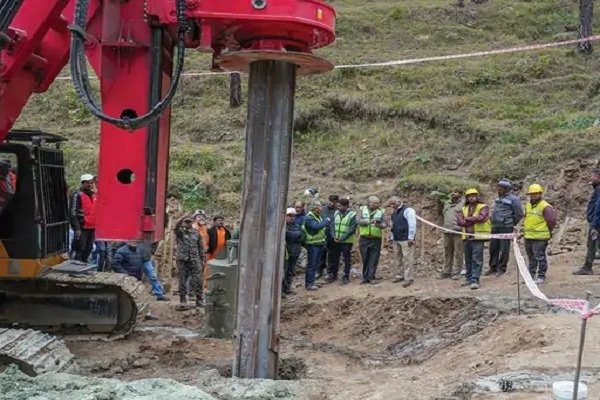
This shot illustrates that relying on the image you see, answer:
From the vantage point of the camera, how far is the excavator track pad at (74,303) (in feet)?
30.6

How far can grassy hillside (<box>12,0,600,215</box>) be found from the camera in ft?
58.6

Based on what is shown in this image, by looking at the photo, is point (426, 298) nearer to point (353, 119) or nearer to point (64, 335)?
point (64, 335)

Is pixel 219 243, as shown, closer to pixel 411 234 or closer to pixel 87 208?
pixel 87 208

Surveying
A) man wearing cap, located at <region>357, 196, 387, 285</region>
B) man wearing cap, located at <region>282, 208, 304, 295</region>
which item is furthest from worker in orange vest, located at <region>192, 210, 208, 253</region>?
man wearing cap, located at <region>357, 196, 387, 285</region>

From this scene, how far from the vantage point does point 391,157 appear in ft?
62.1

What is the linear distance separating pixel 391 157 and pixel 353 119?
2.57 m

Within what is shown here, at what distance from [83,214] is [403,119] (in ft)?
34.1

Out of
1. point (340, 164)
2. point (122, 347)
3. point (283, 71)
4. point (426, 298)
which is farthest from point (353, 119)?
point (283, 71)

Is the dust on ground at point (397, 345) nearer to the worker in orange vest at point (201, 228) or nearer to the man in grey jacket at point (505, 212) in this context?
the man in grey jacket at point (505, 212)

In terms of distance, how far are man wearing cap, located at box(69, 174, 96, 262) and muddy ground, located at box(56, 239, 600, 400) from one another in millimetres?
1550

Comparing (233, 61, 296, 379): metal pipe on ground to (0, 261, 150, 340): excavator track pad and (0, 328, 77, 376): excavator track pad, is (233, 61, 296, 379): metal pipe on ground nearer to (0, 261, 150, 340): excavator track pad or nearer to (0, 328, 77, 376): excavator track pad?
(0, 328, 77, 376): excavator track pad

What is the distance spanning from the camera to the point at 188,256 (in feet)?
40.3

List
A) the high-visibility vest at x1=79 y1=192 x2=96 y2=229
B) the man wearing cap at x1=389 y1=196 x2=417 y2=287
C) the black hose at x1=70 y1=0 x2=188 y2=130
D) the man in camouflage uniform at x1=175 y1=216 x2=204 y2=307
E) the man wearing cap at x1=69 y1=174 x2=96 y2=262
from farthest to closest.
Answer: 1. the man wearing cap at x1=389 y1=196 x2=417 y2=287
2. the man in camouflage uniform at x1=175 y1=216 x2=204 y2=307
3. the high-visibility vest at x1=79 y1=192 x2=96 y2=229
4. the man wearing cap at x1=69 y1=174 x2=96 y2=262
5. the black hose at x1=70 y1=0 x2=188 y2=130

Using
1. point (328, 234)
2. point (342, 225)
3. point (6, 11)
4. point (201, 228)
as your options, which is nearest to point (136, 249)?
point (201, 228)
